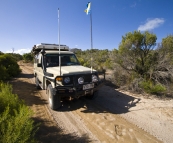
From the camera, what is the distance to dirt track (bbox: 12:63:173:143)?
3.21 m

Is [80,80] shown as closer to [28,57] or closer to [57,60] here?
[57,60]

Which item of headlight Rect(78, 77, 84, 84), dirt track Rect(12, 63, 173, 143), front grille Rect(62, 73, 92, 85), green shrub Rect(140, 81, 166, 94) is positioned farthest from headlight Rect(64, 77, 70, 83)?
green shrub Rect(140, 81, 166, 94)

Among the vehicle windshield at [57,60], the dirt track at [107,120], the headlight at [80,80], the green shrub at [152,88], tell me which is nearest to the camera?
the dirt track at [107,120]

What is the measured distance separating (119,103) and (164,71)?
3.95 meters

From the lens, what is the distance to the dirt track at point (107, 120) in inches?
126

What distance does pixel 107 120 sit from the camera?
4.05 metres

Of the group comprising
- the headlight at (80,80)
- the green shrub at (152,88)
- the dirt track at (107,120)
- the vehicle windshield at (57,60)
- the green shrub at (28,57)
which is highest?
the green shrub at (28,57)

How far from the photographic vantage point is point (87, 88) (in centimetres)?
464

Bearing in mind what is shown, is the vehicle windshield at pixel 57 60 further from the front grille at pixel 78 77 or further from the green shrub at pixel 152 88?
the green shrub at pixel 152 88

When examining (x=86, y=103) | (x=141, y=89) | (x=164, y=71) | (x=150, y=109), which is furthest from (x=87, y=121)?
(x=164, y=71)

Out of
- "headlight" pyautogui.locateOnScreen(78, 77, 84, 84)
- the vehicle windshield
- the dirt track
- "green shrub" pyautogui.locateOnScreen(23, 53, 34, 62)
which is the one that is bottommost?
the dirt track

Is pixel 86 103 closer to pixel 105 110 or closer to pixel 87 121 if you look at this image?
pixel 105 110

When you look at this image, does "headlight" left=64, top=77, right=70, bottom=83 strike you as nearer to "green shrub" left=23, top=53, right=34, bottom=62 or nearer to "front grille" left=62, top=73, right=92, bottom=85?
"front grille" left=62, top=73, right=92, bottom=85

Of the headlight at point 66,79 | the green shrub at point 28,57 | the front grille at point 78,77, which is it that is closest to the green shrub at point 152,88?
the front grille at point 78,77
